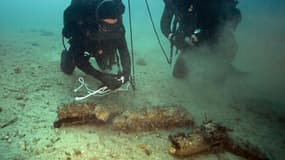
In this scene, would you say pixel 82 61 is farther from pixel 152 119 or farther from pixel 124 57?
pixel 152 119

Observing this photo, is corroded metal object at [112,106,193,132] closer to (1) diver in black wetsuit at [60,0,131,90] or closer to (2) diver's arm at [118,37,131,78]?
(1) diver in black wetsuit at [60,0,131,90]

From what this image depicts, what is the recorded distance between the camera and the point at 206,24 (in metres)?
6.00

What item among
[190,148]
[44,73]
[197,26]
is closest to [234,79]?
[197,26]

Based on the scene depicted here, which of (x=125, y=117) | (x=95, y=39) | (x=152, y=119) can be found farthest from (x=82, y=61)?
(x=152, y=119)

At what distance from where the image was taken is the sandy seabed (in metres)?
3.35

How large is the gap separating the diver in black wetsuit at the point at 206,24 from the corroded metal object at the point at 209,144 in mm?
2990

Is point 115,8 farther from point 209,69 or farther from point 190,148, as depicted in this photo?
point 209,69

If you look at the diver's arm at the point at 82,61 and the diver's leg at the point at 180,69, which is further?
the diver's leg at the point at 180,69

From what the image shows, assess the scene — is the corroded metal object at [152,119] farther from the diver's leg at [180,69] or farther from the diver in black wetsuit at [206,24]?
the diver's leg at [180,69]

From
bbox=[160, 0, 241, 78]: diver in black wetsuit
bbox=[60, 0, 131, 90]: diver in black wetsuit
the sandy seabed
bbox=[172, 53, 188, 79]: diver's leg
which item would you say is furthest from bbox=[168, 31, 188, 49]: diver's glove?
bbox=[60, 0, 131, 90]: diver in black wetsuit

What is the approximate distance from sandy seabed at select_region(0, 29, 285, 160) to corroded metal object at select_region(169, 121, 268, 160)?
12 centimetres

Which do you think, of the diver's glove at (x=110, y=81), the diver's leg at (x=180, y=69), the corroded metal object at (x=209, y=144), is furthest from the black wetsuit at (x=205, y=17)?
the corroded metal object at (x=209, y=144)

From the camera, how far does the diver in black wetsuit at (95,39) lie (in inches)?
172

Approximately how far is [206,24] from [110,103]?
10.1ft
